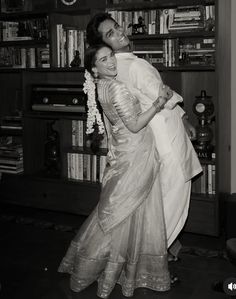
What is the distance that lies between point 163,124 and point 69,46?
1587 millimetres

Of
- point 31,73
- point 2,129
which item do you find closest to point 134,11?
point 31,73

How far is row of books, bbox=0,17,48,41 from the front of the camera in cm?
443

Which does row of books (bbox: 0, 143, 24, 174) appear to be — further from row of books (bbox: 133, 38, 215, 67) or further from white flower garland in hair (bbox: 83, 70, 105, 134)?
white flower garland in hair (bbox: 83, 70, 105, 134)

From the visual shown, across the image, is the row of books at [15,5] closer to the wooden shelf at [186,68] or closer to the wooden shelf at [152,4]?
the wooden shelf at [152,4]

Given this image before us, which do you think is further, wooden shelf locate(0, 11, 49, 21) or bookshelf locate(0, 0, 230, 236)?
wooden shelf locate(0, 11, 49, 21)

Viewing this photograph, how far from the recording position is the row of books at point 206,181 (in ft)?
12.2

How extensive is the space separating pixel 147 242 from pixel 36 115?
1.92 metres

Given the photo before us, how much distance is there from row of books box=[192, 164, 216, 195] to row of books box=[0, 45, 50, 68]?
5.37ft

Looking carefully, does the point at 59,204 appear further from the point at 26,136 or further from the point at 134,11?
the point at 134,11

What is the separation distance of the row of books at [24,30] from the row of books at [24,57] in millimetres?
105

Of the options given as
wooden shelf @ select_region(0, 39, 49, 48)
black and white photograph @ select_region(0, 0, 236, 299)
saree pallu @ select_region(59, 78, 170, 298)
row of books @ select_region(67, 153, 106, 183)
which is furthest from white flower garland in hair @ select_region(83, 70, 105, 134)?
wooden shelf @ select_region(0, 39, 49, 48)

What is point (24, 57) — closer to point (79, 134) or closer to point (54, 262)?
point (79, 134)

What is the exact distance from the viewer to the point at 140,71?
277 centimetres

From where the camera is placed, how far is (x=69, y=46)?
13.5 ft
